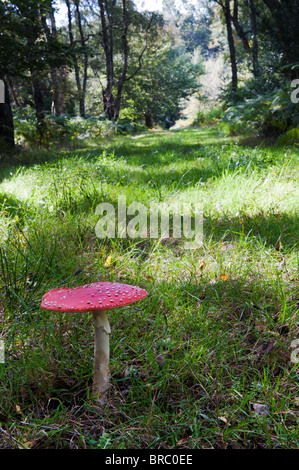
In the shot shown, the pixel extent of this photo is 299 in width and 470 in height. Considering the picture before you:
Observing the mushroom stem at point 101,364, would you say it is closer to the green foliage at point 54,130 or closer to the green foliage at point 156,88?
the green foliage at point 54,130

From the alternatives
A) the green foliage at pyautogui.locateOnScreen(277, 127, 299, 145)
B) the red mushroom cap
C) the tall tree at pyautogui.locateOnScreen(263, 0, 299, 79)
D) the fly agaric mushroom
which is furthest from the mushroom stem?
the tall tree at pyautogui.locateOnScreen(263, 0, 299, 79)

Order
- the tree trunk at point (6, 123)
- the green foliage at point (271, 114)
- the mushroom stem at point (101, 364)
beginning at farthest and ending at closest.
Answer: the tree trunk at point (6, 123) < the green foliage at point (271, 114) < the mushroom stem at point (101, 364)

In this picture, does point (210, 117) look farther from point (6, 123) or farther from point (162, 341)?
point (162, 341)

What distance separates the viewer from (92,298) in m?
1.18

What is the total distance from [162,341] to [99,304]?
0.57 metres

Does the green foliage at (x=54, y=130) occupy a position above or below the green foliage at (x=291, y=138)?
above

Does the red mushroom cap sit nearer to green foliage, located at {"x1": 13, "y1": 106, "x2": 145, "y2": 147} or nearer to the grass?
the grass

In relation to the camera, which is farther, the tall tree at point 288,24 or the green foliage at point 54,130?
the green foliage at point 54,130

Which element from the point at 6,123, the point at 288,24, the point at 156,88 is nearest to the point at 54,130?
the point at 6,123

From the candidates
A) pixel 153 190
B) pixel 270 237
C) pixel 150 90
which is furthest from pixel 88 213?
pixel 150 90

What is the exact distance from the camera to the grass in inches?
47.4

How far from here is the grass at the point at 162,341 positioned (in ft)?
3.95

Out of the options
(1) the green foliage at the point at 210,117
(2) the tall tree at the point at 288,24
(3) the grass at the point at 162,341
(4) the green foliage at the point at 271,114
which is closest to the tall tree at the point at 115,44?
(1) the green foliage at the point at 210,117
